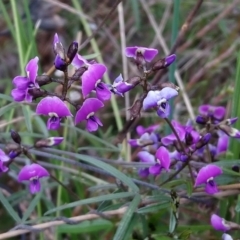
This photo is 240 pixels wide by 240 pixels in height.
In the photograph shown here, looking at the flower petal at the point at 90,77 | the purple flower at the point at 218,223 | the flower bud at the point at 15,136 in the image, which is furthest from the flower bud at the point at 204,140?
the flower bud at the point at 15,136

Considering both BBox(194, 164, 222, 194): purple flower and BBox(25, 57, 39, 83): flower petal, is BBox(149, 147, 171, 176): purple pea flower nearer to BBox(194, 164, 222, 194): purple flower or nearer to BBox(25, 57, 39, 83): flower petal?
BBox(194, 164, 222, 194): purple flower

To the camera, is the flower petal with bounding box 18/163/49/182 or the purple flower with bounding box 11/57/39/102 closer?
the purple flower with bounding box 11/57/39/102

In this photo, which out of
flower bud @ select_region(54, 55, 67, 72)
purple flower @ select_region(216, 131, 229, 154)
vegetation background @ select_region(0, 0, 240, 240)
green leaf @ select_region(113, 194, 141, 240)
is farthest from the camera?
purple flower @ select_region(216, 131, 229, 154)

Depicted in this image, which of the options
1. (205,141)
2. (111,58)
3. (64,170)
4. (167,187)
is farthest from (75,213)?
(111,58)

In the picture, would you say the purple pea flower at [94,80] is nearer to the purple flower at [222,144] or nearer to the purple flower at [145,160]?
the purple flower at [145,160]

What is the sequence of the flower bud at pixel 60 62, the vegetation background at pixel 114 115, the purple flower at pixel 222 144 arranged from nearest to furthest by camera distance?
1. the flower bud at pixel 60 62
2. the vegetation background at pixel 114 115
3. the purple flower at pixel 222 144

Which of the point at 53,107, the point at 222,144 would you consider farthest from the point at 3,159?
the point at 222,144

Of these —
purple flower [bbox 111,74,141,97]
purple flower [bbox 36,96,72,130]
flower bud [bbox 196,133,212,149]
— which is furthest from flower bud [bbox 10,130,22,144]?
flower bud [bbox 196,133,212,149]

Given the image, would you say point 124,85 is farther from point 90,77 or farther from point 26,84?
point 26,84

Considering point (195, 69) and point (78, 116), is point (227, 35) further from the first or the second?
point (78, 116)
